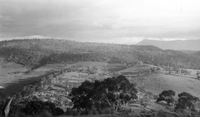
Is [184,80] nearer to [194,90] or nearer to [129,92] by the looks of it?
[194,90]

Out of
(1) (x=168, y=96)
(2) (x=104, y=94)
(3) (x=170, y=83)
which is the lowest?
(3) (x=170, y=83)

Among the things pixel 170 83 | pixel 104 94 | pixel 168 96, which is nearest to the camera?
pixel 104 94

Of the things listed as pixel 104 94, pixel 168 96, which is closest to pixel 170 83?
pixel 168 96

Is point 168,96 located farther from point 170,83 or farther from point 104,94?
point 170,83

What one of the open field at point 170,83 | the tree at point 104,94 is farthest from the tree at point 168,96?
the open field at point 170,83

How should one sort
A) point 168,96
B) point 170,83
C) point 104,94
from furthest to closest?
1. point 170,83
2. point 168,96
3. point 104,94

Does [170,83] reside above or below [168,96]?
below

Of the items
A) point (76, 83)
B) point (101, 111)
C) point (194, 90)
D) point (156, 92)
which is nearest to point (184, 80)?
point (194, 90)

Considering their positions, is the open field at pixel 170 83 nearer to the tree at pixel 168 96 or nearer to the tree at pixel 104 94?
the tree at pixel 168 96

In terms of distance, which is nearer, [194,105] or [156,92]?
[194,105]
